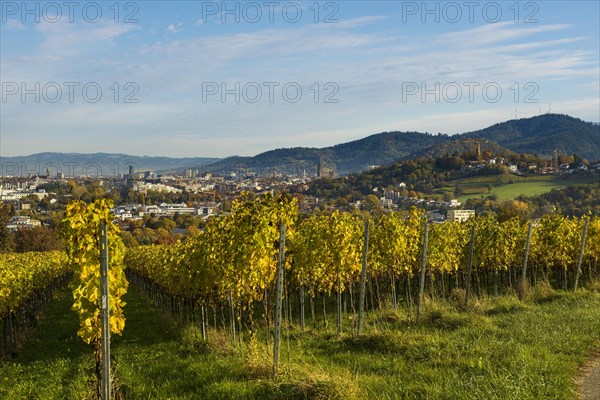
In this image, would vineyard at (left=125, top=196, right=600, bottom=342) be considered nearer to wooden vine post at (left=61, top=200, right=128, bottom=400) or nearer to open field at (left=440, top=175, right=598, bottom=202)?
wooden vine post at (left=61, top=200, right=128, bottom=400)

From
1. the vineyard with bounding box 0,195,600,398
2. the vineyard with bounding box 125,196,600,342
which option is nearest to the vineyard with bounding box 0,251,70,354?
the vineyard with bounding box 0,195,600,398

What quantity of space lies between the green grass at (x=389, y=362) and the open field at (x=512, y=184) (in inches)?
4247

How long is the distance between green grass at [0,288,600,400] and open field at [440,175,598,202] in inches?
4247

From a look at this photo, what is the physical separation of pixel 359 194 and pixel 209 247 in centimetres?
14673

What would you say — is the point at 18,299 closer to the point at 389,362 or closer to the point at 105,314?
the point at 105,314

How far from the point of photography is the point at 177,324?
20.3 meters

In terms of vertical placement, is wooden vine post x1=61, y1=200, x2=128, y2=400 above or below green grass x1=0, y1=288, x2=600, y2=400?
above

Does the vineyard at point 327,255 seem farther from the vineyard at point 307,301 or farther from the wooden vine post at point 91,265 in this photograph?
the wooden vine post at point 91,265

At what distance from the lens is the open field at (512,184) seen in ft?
377

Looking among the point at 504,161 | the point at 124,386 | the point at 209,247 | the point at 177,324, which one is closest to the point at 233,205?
the point at 209,247

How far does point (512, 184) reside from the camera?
130 m

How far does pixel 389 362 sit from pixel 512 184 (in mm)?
132161

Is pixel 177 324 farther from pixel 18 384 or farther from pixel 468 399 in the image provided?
pixel 468 399

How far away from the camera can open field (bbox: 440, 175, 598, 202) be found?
114812mm
